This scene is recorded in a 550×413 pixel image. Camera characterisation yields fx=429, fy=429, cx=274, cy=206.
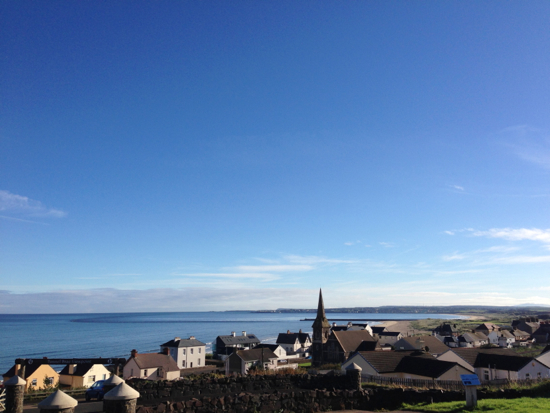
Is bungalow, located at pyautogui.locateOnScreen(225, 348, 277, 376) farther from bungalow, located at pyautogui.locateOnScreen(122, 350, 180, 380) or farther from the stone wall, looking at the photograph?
the stone wall

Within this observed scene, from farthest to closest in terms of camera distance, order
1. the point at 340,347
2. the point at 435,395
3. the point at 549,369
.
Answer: the point at 340,347 → the point at 549,369 → the point at 435,395

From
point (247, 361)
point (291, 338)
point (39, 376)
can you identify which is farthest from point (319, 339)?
point (39, 376)

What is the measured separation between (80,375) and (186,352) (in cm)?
3156

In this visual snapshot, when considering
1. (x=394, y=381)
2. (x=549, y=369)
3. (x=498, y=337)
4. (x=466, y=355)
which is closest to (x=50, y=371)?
(x=394, y=381)

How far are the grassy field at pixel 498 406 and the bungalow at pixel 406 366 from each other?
43.2 feet

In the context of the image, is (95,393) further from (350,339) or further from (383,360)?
(350,339)

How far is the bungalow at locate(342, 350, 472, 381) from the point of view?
1438 inches

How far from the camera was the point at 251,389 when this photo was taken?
28.6 m

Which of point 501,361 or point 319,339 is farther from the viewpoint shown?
point 319,339

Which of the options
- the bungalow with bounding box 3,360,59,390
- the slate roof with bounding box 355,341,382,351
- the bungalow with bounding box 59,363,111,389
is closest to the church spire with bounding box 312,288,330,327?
the slate roof with bounding box 355,341,382,351

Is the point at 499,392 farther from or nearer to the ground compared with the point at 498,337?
farther from the ground

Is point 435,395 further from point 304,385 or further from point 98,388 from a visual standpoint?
point 98,388

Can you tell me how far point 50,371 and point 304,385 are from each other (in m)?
29.1

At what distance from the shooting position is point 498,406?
813 inches
